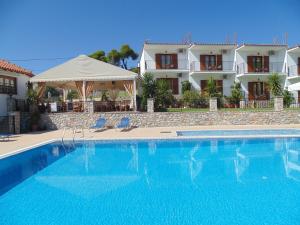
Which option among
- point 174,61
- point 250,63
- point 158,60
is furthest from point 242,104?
point 158,60

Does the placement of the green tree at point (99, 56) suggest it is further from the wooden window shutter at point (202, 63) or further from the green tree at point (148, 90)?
the green tree at point (148, 90)

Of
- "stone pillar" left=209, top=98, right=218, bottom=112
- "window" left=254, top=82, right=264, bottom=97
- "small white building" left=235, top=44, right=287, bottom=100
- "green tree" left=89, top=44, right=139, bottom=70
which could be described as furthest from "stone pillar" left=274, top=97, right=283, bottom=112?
"green tree" left=89, top=44, right=139, bottom=70

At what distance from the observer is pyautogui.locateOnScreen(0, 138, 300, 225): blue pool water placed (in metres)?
4.27

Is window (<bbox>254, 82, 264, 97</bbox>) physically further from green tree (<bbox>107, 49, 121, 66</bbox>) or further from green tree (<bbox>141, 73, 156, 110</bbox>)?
green tree (<bbox>107, 49, 121, 66</bbox>)

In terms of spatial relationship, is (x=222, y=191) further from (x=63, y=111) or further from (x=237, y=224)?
(x=63, y=111)

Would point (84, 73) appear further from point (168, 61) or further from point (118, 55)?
point (118, 55)

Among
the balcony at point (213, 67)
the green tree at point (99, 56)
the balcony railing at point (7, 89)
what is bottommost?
the balcony railing at point (7, 89)

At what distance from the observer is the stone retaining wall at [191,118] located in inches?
623

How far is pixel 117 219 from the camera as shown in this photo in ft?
13.6

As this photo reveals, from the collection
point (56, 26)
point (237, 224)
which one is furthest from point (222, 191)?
point (56, 26)

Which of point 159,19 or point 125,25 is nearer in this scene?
point 159,19

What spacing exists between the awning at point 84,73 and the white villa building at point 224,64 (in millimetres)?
8056

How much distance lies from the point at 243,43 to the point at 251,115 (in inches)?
454

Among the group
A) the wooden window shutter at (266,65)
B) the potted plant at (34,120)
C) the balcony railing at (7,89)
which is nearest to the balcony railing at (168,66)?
the wooden window shutter at (266,65)
